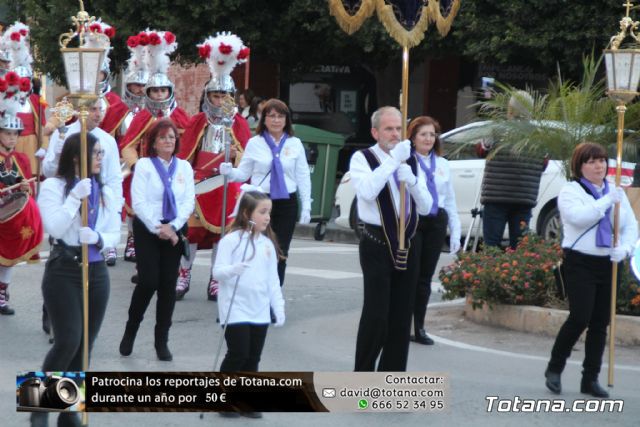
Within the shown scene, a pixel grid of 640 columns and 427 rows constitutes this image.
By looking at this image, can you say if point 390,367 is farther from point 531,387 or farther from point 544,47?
point 544,47

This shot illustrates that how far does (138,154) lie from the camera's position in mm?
12375

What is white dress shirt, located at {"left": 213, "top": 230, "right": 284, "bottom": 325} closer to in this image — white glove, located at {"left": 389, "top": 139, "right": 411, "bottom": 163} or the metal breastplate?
white glove, located at {"left": 389, "top": 139, "right": 411, "bottom": 163}

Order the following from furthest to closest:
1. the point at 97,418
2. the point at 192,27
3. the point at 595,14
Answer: the point at 192,27, the point at 595,14, the point at 97,418

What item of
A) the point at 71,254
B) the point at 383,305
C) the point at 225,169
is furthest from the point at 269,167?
the point at 71,254

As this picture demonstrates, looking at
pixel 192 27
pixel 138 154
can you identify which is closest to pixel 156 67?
pixel 138 154

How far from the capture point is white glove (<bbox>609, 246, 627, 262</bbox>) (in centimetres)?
810

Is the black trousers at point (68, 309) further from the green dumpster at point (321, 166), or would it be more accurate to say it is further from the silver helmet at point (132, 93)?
the green dumpster at point (321, 166)

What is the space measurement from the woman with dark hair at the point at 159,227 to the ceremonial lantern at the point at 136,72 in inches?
144

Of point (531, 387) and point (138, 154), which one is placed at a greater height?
point (138, 154)

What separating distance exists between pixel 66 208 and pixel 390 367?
90.1 inches

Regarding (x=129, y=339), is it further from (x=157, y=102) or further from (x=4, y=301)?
(x=157, y=102)

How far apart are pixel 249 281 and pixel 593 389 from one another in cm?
245

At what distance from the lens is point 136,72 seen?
1321 centimetres

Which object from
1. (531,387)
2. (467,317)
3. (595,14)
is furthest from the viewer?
(595,14)
